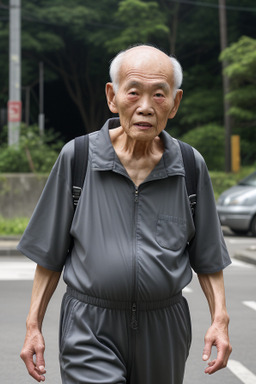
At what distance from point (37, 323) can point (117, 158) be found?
2.06 ft

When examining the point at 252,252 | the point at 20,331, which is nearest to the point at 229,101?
the point at 252,252

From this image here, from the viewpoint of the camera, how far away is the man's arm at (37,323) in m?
3.07

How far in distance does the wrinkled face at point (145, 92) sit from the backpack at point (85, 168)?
16 centimetres

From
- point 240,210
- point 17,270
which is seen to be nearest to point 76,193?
point 17,270

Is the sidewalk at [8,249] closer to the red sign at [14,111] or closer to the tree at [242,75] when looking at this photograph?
the red sign at [14,111]

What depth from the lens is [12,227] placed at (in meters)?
17.7

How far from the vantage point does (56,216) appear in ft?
10.0

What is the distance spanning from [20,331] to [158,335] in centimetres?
494

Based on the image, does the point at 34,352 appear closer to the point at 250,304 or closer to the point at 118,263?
the point at 118,263

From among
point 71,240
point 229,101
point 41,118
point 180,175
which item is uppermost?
point 180,175

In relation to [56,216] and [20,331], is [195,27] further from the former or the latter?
[56,216]

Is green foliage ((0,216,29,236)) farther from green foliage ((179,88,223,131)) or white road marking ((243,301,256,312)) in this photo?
green foliage ((179,88,223,131))

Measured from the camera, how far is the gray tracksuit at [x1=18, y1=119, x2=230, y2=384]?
2938mm

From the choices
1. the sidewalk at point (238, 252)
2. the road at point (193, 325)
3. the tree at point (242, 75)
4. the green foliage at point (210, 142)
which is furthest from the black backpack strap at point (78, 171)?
the green foliage at point (210, 142)
